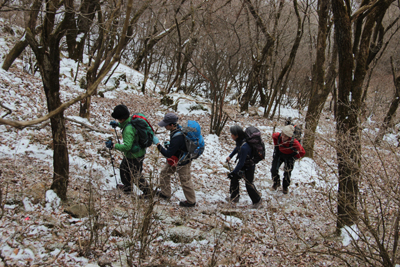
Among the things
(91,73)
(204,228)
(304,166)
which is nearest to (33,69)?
(91,73)

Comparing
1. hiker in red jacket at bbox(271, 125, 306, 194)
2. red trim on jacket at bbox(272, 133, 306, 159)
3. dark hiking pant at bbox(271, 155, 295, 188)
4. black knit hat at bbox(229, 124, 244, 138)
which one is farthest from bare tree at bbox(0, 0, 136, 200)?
dark hiking pant at bbox(271, 155, 295, 188)

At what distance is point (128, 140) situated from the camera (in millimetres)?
4117

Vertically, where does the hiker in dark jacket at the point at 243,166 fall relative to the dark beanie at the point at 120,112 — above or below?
below

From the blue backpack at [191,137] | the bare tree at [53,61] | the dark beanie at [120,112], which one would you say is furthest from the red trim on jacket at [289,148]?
the bare tree at [53,61]

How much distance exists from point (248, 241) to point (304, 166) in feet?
16.3

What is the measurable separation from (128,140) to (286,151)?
3.45m

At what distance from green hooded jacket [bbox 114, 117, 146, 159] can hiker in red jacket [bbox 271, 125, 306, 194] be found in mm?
3024

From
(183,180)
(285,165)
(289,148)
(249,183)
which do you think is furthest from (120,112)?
(285,165)

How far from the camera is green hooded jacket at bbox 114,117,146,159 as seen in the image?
4.08 m

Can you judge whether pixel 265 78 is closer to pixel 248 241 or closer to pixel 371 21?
pixel 371 21

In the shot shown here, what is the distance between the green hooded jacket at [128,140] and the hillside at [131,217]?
461mm

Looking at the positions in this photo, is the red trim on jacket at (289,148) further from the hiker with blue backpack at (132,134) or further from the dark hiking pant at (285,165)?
the hiker with blue backpack at (132,134)

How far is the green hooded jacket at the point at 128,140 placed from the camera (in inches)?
161

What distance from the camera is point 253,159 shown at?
4.86m
